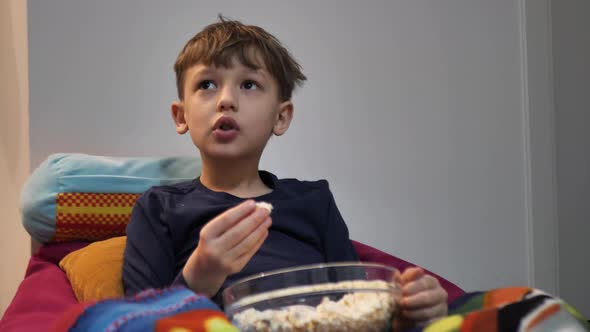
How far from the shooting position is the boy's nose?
44.8 inches

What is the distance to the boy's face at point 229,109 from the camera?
115cm

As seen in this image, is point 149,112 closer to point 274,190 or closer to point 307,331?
point 274,190

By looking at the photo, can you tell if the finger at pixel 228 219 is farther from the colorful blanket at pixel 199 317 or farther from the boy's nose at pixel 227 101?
the boy's nose at pixel 227 101

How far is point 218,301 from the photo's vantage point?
3.18 ft

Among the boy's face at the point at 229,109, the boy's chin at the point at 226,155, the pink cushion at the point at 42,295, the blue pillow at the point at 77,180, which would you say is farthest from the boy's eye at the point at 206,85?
the pink cushion at the point at 42,295

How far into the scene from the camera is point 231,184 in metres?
1.22

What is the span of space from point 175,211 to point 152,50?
568 mm

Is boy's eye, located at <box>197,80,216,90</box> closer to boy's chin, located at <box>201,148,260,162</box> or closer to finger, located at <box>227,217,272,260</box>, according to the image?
boy's chin, located at <box>201,148,260,162</box>

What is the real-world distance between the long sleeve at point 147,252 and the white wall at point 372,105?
432 mm

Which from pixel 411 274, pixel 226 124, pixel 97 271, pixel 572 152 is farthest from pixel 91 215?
pixel 572 152

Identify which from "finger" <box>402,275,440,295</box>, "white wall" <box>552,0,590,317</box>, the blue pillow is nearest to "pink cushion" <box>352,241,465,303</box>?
the blue pillow

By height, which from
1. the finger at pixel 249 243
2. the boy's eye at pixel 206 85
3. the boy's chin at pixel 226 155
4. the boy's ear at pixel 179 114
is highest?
the boy's eye at pixel 206 85

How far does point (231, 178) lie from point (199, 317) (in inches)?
24.0

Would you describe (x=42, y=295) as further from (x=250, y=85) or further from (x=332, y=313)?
(x=332, y=313)
